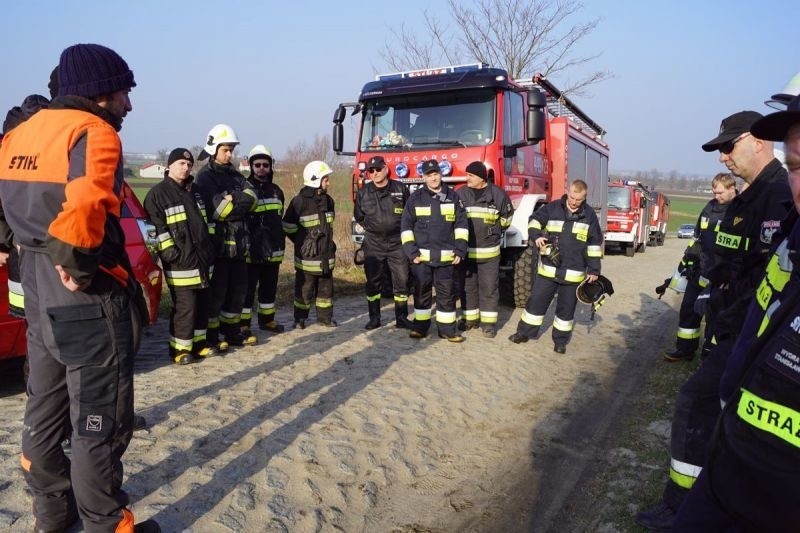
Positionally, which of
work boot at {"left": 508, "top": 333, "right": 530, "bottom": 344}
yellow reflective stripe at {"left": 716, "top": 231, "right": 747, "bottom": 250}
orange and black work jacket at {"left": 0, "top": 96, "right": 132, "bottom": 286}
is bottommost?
work boot at {"left": 508, "top": 333, "right": 530, "bottom": 344}

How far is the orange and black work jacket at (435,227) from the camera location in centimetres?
613

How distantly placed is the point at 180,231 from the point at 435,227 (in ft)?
8.44

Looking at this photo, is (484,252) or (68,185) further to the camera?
(484,252)

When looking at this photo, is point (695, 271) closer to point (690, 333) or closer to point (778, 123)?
point (690, 333)

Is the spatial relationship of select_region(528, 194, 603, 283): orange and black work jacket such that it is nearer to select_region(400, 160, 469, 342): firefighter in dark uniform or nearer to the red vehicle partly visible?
select_region(400, 160, 469, 342): firefighter in dark uniform

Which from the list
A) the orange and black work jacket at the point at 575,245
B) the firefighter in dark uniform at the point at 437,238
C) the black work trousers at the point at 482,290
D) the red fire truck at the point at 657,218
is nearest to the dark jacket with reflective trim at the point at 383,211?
the firefighter in dark uniform at the point at 437,238

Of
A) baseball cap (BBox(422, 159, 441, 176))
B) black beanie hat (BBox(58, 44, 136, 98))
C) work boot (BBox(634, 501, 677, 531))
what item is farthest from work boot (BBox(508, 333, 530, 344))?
black beanie hat (BBox(58, 44, 136, 98))

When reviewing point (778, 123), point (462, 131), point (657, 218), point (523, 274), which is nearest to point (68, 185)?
point (778, 123)

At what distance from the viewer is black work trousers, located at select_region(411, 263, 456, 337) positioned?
20.5ft

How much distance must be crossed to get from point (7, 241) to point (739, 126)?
379 cm

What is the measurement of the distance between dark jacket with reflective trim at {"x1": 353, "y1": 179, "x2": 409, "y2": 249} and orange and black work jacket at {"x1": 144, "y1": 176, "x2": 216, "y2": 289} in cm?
208

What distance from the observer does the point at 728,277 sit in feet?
10.7

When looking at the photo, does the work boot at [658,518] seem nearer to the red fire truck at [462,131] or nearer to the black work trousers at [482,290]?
the black work trousers at [482,290]

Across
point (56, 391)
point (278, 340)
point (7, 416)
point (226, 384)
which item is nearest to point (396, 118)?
point (278, 340)
